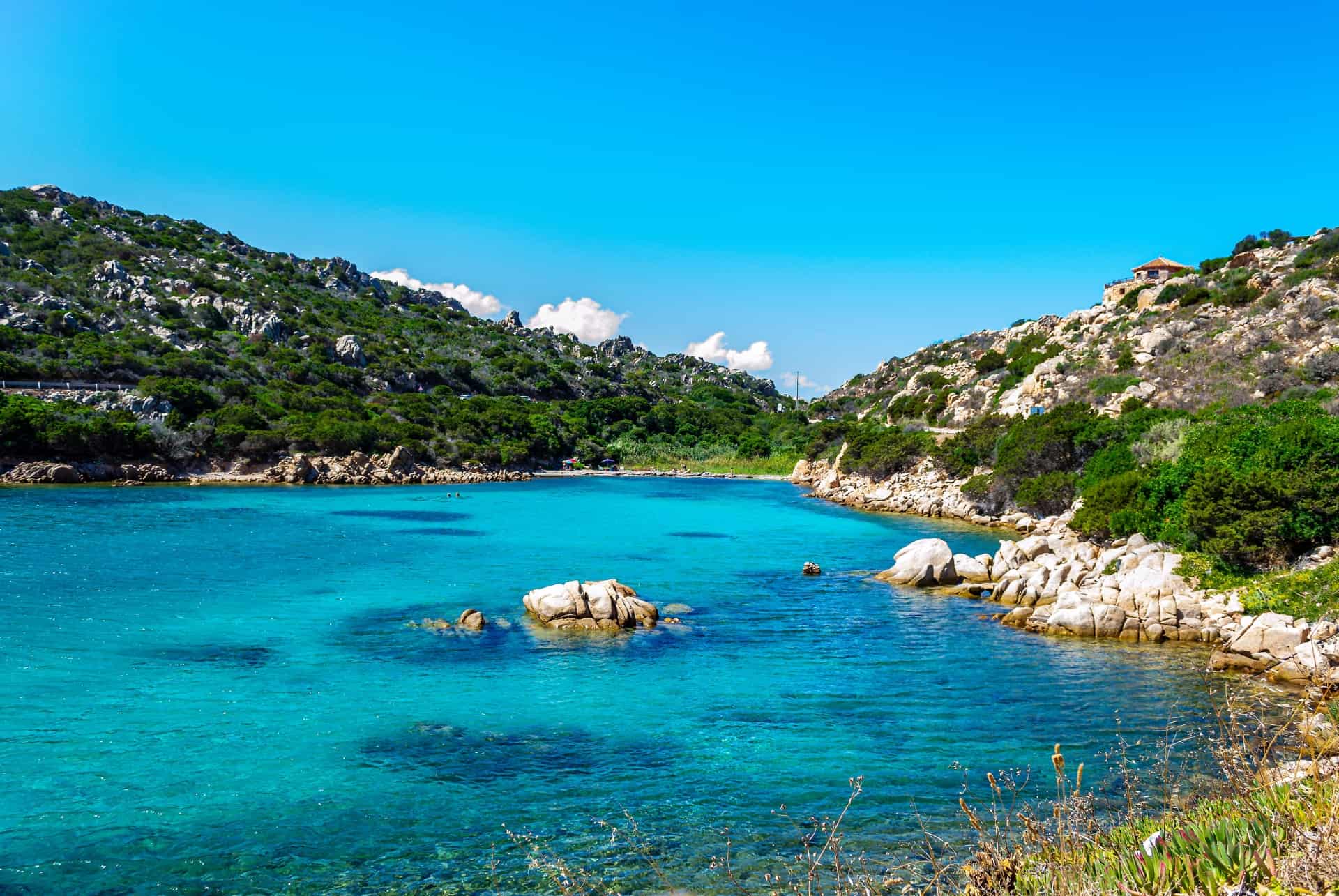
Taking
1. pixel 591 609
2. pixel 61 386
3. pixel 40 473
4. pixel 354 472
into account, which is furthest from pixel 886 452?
pixel 61 386

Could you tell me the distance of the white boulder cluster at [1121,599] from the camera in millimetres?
17359

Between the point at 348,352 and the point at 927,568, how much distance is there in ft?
258

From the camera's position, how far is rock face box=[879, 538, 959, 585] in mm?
28516

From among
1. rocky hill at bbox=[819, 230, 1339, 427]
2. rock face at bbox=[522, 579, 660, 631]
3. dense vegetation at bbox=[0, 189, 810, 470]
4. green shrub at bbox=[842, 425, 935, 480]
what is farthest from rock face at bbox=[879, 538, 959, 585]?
dense vegetation at bbox=[0, 189, 810, 470]

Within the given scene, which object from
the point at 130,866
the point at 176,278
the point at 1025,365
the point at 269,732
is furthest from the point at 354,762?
the point at 176,278

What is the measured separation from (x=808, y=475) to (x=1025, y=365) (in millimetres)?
22120

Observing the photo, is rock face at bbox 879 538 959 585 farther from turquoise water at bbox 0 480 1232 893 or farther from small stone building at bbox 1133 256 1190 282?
small stone building at bbox 1133 256 1190 282

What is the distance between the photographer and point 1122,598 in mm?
21672

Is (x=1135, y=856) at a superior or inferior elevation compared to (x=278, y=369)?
inferior

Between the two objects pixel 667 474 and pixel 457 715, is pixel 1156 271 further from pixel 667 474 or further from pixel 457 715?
pixel 457 715

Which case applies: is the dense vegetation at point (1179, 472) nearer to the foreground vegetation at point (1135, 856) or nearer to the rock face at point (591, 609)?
the foreground vegetation at point (1135, 856)

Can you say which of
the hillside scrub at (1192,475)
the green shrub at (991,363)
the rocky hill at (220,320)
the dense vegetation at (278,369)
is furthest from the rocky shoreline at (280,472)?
the hillside scrub at (1192,475)

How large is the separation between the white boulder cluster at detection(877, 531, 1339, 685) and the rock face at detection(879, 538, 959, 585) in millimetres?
27

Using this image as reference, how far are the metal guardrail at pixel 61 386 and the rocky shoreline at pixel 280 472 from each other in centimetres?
902
